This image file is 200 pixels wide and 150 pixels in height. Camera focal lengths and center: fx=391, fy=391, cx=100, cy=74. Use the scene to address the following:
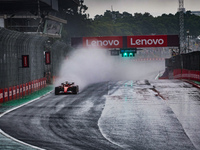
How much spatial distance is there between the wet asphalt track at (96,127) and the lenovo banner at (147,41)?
36341 millimetres

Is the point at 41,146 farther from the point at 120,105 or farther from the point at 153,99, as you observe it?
the point at 153,99

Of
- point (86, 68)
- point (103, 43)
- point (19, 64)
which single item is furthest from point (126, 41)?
point (19, 64)

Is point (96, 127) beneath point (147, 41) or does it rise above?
beneath

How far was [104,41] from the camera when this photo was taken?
59.1 m

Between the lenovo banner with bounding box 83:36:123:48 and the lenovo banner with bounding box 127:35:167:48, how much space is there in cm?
153

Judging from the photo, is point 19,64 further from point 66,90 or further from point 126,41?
point 126,41

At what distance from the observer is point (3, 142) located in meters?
12.4

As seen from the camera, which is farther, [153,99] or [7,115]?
[153,99]

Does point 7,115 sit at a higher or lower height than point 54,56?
lower

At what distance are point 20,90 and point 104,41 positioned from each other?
31836 millimetres

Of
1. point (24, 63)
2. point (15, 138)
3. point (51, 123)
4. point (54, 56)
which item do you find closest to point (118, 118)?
point (51, 123)

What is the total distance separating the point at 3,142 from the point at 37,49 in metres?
23.3

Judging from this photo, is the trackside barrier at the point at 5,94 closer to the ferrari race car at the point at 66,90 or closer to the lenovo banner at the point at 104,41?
the ferrari race car at the point at 66,90

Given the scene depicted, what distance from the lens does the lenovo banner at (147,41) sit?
5878cm
